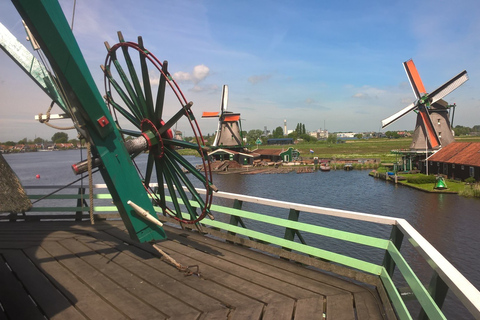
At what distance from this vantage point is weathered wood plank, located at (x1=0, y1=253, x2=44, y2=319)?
135 inches

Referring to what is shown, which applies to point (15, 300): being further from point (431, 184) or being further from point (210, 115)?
point (210, 115)

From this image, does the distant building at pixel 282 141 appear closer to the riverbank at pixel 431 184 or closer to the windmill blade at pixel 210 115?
the windmill blade at pixel 210 115

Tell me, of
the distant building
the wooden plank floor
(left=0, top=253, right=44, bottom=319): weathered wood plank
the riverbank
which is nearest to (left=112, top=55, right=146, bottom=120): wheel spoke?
the wooden plank floor

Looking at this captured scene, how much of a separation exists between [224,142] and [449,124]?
37.2 metres

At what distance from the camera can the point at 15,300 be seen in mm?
3738

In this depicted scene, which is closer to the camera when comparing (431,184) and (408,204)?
(408,204)

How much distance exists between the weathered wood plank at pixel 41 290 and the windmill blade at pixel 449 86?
50860 millimetres

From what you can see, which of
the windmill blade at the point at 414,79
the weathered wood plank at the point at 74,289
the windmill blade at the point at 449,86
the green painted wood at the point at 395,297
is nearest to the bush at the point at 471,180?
the windmill blade at the point at 449,86

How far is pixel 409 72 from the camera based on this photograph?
164ft


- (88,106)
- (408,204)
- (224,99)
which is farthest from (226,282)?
(224,99)

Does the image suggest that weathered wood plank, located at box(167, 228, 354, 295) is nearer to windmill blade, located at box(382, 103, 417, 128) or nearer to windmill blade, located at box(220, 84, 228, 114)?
windmill blade, located at box(382, 103, 417, 128)

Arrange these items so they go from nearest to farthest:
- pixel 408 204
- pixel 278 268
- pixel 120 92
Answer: pixel 278 268
pixel 120 92
pixel 408 204

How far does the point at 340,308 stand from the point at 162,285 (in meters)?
2.14

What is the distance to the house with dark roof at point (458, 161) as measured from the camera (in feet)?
107
